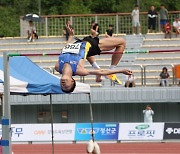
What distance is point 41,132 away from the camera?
2667cm

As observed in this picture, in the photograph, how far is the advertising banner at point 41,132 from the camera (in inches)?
1043

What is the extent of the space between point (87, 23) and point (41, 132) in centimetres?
821

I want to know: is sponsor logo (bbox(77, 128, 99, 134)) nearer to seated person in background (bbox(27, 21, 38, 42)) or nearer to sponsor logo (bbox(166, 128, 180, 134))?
sponsor logo (bbox(166, 128, 180, 134))

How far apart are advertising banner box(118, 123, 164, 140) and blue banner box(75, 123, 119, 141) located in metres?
0.22

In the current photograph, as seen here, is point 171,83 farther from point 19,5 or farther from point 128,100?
point 19,5

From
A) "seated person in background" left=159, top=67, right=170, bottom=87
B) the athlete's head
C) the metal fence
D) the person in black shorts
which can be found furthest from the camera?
the metal fence

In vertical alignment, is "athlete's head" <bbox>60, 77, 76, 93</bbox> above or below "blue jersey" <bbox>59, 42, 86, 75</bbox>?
below

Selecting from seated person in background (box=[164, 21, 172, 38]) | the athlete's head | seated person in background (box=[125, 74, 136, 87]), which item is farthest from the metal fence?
the athlete's head

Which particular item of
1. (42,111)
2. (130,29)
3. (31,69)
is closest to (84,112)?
(42,111)

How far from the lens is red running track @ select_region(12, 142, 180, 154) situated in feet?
80.1

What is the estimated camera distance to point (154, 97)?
1153 inches

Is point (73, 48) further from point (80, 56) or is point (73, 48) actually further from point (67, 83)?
point (67, 83)

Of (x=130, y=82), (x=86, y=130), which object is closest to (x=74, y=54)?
(x=86, y=130)

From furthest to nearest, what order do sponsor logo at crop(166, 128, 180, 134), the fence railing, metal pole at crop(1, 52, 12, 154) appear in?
the fence railing
sponsor logo at crop(166, 128, 180, 134)
metal pole at crop(1, 52, 12, 154)
